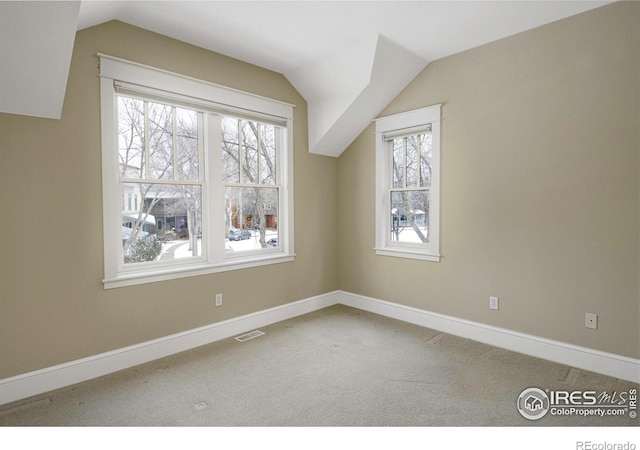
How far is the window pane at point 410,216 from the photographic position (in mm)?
3949

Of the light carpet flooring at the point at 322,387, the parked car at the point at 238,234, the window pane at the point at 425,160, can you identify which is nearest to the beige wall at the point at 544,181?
the window pane at the point at 425,160

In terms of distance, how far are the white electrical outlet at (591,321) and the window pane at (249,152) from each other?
125 inches

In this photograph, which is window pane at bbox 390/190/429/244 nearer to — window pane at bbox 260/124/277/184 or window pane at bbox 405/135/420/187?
window pane at bbox 405/135/420/187

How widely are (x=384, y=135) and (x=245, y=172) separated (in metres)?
1.59

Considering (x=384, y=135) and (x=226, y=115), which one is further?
(x=384, y=135)

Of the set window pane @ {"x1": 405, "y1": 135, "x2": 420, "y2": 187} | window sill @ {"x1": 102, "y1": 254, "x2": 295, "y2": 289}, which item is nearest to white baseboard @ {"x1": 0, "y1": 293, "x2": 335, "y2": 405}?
window sill @ {"x1": 102, "y1": 254, "x2": 295, "y2": 289}

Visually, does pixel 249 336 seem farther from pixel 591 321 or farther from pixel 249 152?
pixel 591 321

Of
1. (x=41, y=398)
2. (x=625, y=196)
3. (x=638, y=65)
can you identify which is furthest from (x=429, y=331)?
(x=41, y=398)

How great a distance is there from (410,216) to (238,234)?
187cm

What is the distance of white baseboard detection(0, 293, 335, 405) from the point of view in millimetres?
2477

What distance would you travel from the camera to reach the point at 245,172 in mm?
3824

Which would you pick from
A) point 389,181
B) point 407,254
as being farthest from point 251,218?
point 407,254

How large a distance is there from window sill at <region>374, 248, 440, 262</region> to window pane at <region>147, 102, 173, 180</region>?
2.38 m

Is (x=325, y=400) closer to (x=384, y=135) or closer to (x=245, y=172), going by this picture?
(x=245, y=172)
